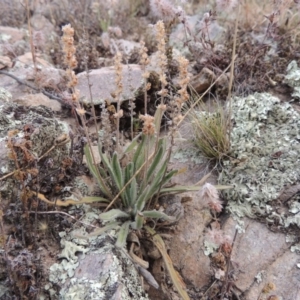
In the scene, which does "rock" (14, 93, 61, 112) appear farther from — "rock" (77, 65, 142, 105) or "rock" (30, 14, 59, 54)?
"rock" (30, 14, 59, 54)

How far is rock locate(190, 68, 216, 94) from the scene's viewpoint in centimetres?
302

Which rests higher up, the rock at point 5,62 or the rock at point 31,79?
the rock at point 5,62

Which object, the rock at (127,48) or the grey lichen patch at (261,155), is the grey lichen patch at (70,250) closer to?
the grey lichen patch at (261,155)

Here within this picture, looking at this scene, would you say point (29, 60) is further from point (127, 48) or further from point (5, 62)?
point (127, 48)

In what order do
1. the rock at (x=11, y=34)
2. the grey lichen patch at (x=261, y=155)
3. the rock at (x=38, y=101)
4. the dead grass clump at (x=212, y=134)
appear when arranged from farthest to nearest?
1. the rock at (x=11, y=34)
2. the rock at (x=38, y=101)
3. the dead grass clump at (x=212, y=134)
4. the grey lichen patch at (x=261, y=155)

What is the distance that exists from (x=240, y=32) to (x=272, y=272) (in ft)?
7.65

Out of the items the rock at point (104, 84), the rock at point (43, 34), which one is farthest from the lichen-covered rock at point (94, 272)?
the rock at point (43, 34)

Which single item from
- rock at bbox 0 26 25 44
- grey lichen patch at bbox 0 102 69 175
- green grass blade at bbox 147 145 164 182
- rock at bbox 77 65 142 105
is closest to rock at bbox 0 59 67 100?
rock at bbox 77 65 142 105

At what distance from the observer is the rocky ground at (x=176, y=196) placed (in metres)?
1.91

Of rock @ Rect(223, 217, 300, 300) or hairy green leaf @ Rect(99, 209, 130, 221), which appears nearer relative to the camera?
hairy green leaf @ Rect(99, 209, 130, 221)

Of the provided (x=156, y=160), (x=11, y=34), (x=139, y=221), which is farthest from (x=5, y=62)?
(x=139, y=221)

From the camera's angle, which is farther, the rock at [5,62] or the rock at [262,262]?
the rock at [5,62]

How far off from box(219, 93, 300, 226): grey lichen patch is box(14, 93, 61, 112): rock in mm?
1301

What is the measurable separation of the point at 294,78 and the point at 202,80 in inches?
27.9
